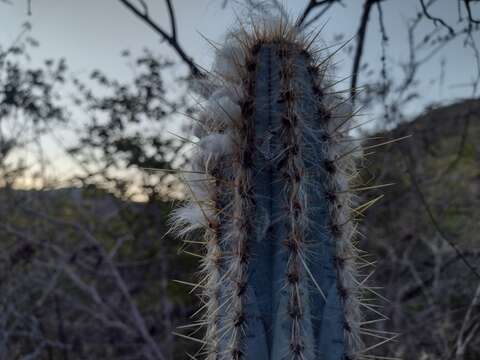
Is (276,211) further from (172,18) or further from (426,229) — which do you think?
(426,229)

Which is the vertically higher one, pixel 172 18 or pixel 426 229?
pixel 172 18

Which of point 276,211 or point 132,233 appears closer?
point 276,211

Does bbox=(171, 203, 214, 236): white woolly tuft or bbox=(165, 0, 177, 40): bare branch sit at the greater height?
bbox=(165, 0, 177, 40): bare branch

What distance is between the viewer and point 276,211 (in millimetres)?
1232

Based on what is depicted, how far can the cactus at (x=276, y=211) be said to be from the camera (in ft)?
3.85

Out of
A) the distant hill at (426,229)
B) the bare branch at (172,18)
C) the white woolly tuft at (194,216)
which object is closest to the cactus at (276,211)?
the white woolly tuft at (194,216)

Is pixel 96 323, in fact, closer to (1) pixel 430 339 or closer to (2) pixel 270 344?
(1) pixel 430 339

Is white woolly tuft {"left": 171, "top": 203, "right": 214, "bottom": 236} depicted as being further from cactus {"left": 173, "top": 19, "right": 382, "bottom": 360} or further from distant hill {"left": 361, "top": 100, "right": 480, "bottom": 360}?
distant hill {"left": 361, "top": 100, "right": 480, "bottom": 360}

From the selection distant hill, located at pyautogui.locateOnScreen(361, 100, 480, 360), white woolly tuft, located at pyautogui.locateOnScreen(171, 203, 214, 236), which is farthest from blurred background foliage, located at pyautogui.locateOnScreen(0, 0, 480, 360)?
white woolly tuft, located at pyautogui.locateOnScreen(171, 203, 214, 236)

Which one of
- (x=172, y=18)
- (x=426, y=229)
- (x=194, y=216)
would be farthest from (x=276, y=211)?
(x=426, y=229)

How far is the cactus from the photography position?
1.17 m

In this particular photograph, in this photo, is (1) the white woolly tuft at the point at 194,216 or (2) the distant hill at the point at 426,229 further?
(2) the distant hill at the point at 426,229

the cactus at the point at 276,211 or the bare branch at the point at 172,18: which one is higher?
the bare branch at the point at 172,18

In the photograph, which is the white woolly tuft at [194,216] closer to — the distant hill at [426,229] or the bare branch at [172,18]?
the bare branch at [172,18]
